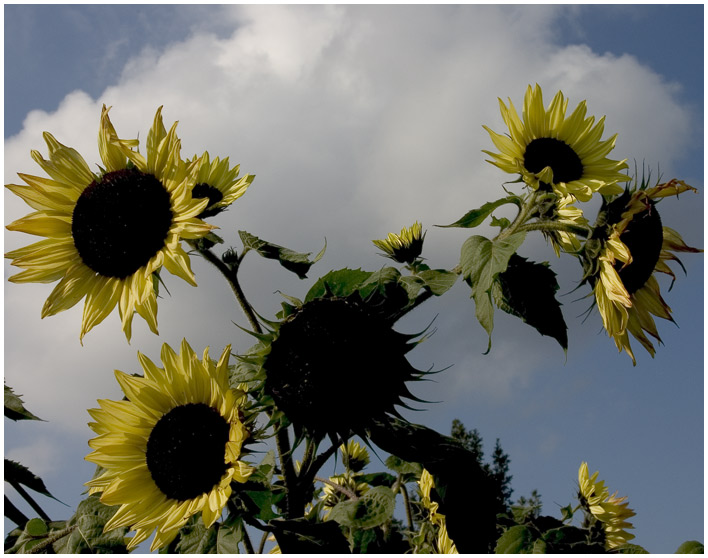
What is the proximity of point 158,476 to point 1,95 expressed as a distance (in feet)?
4.83

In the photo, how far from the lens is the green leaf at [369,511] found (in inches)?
94.6

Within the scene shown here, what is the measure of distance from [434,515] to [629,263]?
4.57ft

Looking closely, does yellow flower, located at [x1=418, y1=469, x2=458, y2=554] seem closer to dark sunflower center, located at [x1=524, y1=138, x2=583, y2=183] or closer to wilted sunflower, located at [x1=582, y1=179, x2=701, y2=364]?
wilted sunflower, located at [x1=582, y1=179, x2=701, y2=364]

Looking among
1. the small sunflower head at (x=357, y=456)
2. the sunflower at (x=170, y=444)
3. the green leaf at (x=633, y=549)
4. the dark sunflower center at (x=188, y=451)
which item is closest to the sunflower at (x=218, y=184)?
the sunflower at (x=170, y=444)

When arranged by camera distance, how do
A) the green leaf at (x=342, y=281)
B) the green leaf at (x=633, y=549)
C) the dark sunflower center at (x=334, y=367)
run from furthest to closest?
1. the green leaf at (x=633, y=549)
2. the green leaf at (x=342, y=281)
3. the dark sunflower center at (x=334, y=367)

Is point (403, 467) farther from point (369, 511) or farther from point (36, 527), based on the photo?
point (36, 527)

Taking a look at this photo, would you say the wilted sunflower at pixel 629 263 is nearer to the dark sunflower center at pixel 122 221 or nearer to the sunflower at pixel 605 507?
the dark sunflower center at pixel 122 221

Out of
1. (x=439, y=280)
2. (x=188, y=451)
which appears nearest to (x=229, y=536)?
(x=188, y=451)

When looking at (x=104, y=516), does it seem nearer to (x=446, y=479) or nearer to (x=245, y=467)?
(x=245, y=467)

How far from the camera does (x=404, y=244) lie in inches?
121

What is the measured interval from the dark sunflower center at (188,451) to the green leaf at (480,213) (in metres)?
0.97

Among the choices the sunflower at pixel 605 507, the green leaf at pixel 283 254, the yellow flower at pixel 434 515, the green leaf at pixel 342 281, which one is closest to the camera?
the green leaf at pixel 342 281

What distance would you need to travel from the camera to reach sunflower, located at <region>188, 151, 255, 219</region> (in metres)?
2.48

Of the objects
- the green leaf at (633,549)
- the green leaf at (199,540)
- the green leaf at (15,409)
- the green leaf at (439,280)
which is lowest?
the green leaf at (199,540)
